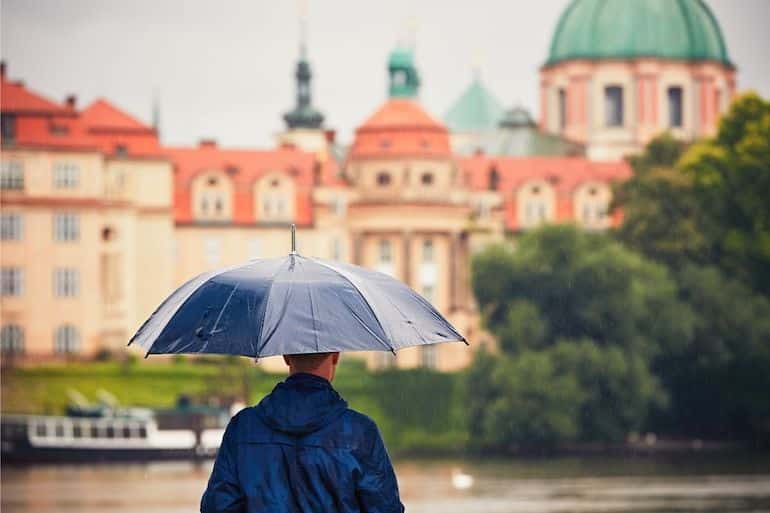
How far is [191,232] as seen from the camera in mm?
79750

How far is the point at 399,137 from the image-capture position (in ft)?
269

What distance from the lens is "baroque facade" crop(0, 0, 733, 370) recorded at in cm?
7288

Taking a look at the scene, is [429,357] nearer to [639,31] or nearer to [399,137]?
[399,137]

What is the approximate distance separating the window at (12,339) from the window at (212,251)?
888cm

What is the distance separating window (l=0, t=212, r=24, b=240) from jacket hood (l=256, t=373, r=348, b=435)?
220 feet

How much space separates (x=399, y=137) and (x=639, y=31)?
15.1 metres

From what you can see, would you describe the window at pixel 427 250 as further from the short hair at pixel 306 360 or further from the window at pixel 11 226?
the short hair at pixel 306 360

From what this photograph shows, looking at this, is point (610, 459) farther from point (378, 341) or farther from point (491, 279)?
point (378, 341)

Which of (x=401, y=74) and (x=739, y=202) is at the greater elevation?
(x=401, y=74)

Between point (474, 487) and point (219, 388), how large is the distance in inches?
632

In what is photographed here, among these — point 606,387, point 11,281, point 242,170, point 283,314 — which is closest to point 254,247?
point 242,170

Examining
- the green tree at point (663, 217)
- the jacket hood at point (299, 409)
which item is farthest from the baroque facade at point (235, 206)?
the jacket hood at point (299, 409)

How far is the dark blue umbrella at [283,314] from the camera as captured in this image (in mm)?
7234

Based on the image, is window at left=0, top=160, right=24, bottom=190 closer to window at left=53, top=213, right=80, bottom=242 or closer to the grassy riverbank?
window at left=53, top=213, right=80, bottom=242
